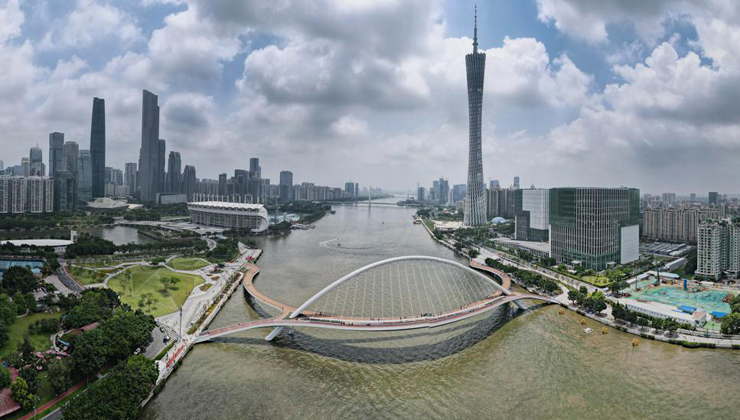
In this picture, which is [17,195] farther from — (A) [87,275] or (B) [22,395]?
(B) [22,395]

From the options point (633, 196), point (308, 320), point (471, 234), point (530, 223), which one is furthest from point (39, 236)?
point (633, 196)

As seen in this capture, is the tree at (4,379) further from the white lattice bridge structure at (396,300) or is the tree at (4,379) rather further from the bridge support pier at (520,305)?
the bridge support pier at (520,305)

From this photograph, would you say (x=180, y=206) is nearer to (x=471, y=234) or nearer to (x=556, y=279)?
(x=471, y=234)

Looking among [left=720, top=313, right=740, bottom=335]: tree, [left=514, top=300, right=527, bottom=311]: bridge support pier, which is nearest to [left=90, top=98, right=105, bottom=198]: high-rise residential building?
[left=514, top=300, right=527, bottom=311]: bridge support pier

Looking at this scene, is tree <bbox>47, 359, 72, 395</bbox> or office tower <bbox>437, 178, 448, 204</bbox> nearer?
tree <bbox>47, 359, 72, 395</bbox>

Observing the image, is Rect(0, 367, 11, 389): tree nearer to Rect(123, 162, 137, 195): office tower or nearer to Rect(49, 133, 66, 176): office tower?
Rect(49, 133, 66, 176): office tower
